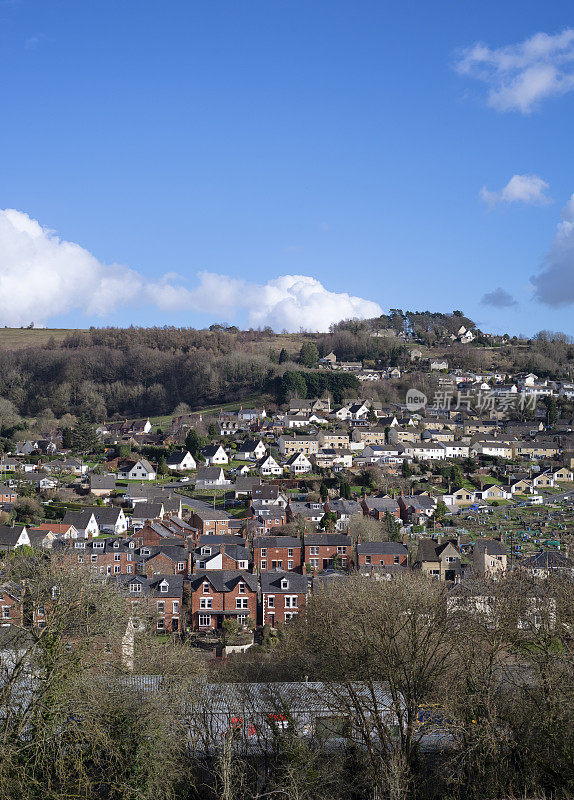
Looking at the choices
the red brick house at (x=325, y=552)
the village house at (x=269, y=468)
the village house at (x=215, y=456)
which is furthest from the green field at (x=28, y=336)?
the red brick house at (x=325, y=552)

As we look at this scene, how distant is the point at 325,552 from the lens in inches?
1179

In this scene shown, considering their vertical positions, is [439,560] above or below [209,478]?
below

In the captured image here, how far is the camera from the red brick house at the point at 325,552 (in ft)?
97.8

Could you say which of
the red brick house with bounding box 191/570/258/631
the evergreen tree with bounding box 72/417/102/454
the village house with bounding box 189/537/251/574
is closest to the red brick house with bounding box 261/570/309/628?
the red brick house with bounding box 191/570/258/631

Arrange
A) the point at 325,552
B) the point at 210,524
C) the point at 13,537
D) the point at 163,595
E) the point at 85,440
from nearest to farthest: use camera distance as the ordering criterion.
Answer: the point at 163,595, the point at 325,552, the point at 13,537, the point at 210,524, the point at 85,440

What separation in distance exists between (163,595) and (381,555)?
8.87 meters

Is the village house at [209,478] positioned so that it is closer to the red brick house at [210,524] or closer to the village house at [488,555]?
the red brick house at [210,524]

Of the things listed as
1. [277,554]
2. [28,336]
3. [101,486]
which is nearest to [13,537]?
[277,554]

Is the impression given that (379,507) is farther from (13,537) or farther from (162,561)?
(13,537)

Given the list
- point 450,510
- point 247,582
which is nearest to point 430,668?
point 247,582

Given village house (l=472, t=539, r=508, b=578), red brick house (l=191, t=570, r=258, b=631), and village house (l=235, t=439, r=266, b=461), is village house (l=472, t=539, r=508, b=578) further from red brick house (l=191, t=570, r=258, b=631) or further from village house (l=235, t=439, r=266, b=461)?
village house (l=235, t=439, r=266, b=461)

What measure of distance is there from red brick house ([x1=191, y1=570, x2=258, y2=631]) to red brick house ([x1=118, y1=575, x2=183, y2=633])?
0.49 m

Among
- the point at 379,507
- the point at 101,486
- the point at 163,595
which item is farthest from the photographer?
the point at 101,486

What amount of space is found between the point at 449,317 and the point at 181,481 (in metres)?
69.6
